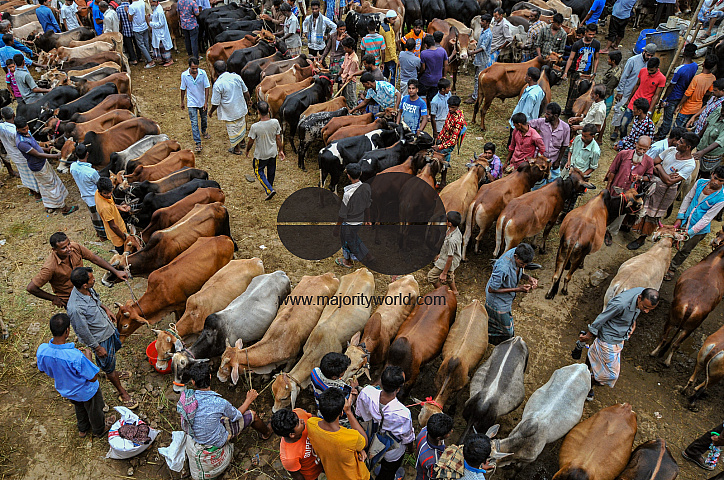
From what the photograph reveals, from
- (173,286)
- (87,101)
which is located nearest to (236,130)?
(87,101)

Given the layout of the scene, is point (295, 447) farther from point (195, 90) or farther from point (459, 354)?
point (195, 90)

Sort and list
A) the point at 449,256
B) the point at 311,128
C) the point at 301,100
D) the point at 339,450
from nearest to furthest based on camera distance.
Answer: the point at 339,450 → the point at 449,256 → the point at 311,128 → the point at 301,100

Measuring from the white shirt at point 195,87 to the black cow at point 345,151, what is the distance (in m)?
3.00

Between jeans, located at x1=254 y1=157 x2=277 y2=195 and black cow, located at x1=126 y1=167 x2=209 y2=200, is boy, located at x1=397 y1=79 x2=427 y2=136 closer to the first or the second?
jeans, located at x1=254 y1=157 x2=277 y2=195

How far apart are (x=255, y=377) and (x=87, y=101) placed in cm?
801

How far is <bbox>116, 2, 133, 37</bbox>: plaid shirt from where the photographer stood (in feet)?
44.8

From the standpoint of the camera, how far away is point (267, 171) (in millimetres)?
9531

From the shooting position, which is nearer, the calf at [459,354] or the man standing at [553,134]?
the calf at [459,354]

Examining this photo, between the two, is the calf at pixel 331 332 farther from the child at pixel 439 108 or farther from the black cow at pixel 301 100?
the black cow at pixel 301 100

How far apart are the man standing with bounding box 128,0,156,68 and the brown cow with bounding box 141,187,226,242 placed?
26.8ft

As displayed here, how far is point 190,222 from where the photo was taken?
7.64 metres

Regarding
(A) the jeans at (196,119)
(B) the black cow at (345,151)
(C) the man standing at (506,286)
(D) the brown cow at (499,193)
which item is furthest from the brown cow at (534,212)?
(A) the jeans at (196,119)

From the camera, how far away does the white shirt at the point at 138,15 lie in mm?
13547

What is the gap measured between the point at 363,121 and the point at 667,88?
6978 millimetres
